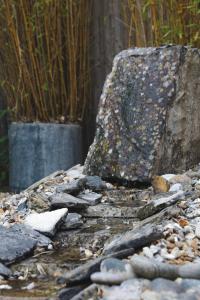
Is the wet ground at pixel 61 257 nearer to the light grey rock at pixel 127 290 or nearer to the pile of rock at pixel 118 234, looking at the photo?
the pile of rock at pixel 118 234

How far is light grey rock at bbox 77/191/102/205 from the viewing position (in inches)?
83.4

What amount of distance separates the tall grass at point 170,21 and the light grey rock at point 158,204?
0.89 metres

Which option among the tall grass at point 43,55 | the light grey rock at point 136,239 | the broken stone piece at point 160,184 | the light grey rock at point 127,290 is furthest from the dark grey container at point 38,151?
the light grey rock at point 127,290

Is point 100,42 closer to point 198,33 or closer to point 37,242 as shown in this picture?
point 198,33

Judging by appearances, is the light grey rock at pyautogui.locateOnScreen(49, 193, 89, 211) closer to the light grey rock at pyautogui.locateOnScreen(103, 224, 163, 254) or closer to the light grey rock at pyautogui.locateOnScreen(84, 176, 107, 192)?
the light grey rock at pyautogui.locateOnScreen(84, 176, 107, 192)

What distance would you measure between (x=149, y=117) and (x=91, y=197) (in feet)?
1.35

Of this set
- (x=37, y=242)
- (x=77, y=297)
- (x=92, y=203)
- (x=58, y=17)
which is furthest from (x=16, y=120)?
(x=77, y=297)

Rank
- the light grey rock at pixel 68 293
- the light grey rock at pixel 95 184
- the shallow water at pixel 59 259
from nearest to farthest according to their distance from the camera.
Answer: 1. the light grey rock at pixel 68 293
2. the shallow water at pixel 59 259
3. the light grey rock at pixel 95 184

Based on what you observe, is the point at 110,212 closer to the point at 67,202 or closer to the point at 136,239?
the point at 67,202

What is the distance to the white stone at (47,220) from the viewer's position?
5.96 ft

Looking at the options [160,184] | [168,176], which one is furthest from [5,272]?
[168,176]

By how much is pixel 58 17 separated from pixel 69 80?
341mm

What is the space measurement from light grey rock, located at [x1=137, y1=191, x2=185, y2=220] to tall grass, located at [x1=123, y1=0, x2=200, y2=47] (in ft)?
2.92

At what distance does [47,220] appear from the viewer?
1855mm
